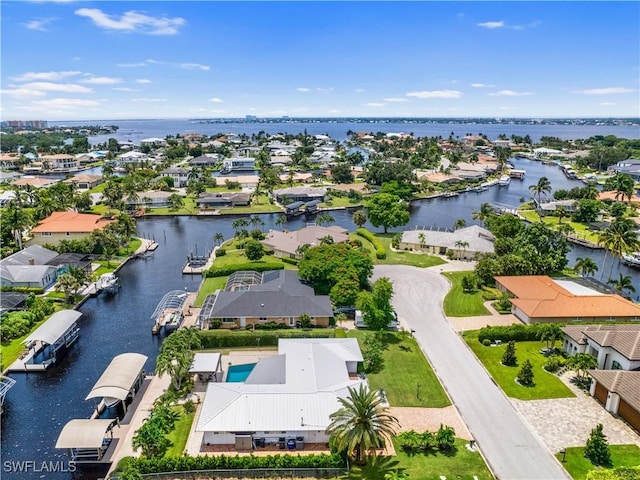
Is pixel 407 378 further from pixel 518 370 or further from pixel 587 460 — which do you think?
pixel 587 460

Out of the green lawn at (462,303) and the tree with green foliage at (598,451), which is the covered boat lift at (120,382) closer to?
the green lawn at (462,303)

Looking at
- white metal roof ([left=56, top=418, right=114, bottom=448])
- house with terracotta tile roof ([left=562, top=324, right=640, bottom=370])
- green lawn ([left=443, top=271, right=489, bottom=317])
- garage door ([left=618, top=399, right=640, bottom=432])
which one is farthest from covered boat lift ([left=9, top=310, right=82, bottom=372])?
house with terracotta tile roof ([left=562, top=324, right=640, bottom=370])

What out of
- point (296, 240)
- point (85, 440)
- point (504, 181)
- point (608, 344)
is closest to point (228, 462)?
point (85, 440)

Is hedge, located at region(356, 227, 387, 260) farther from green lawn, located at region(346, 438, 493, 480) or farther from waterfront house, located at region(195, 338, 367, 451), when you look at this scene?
green lawn, located at region(346, 438, 493, 480)

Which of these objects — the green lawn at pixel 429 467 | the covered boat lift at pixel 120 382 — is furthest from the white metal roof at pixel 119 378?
the green lawn at pixel 429 467

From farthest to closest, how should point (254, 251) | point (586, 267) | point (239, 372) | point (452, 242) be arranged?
point (452, 242) < point (254, 251) < point (586, 267) < point (239, 372)

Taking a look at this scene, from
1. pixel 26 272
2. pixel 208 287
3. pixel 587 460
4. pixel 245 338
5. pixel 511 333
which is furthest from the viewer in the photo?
pixel 208 287

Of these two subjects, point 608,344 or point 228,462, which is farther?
point 608,344
